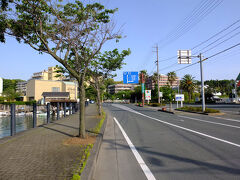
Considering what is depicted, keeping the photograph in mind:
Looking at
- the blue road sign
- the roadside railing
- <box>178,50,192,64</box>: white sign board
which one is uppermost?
<box>178,50,192,64</box>: white sign board

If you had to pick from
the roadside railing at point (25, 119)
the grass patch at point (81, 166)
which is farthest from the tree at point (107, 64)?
the grass patch at point (81, 166)

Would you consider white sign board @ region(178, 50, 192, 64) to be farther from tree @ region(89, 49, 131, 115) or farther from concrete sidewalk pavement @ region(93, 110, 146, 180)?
concrete sidewalk pavement @ region(93, 110, 146, 180)

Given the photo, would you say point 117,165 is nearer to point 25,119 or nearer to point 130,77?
point 130,77

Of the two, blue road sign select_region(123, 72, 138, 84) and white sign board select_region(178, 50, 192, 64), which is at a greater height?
white sign board select_region(178, 50, 192, 64)

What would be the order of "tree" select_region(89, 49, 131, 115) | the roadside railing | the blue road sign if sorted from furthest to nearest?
the blue road sign, "tree" select_region(89, 49, 131, 115), the roadside railing

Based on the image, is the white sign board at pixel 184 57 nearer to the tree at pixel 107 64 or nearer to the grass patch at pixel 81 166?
the tree at pixel 107 64

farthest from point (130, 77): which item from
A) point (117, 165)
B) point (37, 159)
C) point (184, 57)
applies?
point (37, 159)

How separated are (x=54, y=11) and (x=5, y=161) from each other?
5.70 meters

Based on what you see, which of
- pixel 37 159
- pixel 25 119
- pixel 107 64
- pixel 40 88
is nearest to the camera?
pixel 37 159

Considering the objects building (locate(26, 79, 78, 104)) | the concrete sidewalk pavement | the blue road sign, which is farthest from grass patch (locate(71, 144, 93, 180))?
building (locate(26, 79, 78, 104))

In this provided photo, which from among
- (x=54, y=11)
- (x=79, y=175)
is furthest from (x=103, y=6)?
(x=79, y=175)

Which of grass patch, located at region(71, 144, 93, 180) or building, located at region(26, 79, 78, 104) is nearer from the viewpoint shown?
grass patch, located at region(71, 144, 93, 180)

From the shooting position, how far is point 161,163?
198 inches

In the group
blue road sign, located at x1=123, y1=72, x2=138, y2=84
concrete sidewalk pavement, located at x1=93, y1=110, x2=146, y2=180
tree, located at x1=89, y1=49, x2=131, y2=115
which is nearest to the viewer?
concrete sidewalk pavement, located at x1=93, y1=110, x2=146, y2=180
